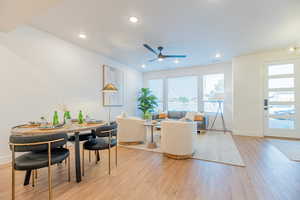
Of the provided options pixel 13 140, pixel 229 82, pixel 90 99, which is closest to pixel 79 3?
pixel 13 140

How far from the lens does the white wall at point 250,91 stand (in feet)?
15.6

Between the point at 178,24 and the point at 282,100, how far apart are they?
4.39 m

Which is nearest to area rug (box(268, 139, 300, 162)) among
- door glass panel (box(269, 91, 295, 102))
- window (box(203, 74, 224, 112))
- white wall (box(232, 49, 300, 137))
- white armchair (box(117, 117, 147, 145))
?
white wall (box(232, 49, 300, 137))

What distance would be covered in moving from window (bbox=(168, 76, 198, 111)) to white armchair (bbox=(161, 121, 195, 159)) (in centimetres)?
393

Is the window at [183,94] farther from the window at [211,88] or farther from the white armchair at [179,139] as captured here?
the white armchair at [179,139]

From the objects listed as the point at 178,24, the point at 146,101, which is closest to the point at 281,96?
the point at 178,24

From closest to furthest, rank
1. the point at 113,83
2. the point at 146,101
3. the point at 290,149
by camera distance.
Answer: the point at 290,149 < the point at 113,83 < the point at 146,101

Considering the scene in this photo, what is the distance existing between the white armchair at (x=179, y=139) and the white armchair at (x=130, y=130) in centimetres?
111

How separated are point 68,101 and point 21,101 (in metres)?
1.02

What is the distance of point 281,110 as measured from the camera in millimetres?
4531

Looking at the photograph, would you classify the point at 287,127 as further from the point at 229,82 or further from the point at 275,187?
the point at 275,187

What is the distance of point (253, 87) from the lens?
15.9 ft

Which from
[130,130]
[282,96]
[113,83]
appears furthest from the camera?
[113,83]

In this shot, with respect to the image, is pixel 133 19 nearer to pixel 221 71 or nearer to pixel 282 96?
pixel 221 71
